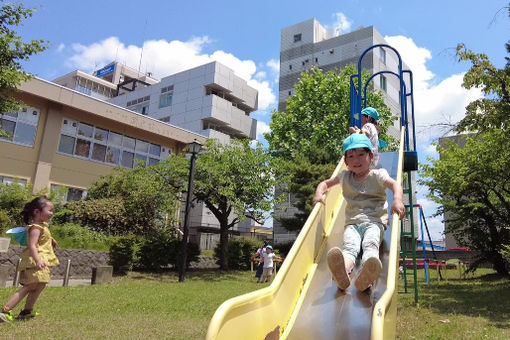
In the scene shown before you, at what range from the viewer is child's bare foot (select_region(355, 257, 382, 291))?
3277mm

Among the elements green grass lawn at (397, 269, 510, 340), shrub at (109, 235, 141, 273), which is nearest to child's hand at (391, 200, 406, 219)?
green grass lawn at (397, 269, 510, 340)

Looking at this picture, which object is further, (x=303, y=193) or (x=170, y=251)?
(x=303, y=193)

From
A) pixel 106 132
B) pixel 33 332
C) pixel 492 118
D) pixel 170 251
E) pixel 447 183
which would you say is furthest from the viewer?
Answer: pixel 106 132

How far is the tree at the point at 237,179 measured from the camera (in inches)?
652

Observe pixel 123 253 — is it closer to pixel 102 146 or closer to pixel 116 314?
pixel 116 314

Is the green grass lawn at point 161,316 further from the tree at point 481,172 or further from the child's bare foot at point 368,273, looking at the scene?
the tree at point 481,172

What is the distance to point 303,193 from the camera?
18.6 metres

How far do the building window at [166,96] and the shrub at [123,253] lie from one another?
3091 centimetres

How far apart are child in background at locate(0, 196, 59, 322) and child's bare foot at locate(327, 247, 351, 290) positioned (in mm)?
3686

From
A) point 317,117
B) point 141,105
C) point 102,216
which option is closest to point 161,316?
point 102,216

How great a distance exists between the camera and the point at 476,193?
52.7 feet

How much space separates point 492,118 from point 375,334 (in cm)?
906

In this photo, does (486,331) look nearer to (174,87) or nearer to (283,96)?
(283,96)

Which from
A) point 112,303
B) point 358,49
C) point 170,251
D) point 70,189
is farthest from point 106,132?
point 358,49
